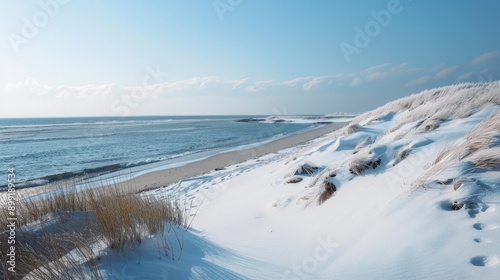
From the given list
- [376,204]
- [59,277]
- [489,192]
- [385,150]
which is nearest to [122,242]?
[59,277]

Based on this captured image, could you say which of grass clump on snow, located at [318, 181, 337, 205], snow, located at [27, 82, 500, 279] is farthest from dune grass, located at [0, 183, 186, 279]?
grass clump on snow, located at [318, 181, 337, 205]

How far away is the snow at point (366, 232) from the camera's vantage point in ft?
8.07

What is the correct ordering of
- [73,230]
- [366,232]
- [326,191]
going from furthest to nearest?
[326,191], [366,232], [73,230]

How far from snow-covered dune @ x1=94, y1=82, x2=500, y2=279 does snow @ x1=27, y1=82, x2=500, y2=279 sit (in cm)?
1

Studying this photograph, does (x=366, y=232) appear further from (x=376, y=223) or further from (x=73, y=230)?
(x=73, y=230)

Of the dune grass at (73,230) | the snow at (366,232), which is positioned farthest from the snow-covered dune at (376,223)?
the dune grass at (73,230)

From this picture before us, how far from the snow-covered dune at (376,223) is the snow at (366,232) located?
0.01m

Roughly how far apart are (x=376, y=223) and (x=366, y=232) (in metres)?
0.20

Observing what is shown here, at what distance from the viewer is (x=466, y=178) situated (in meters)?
3.34

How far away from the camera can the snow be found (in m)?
2.46

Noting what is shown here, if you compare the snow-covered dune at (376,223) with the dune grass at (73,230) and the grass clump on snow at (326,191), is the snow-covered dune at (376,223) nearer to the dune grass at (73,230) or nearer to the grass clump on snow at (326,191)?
the grass clump on snow at (326,191)

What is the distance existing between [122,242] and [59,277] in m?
0.62

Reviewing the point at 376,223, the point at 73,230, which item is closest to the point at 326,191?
the point at 376,223

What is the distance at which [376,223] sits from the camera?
3379 millimetres
